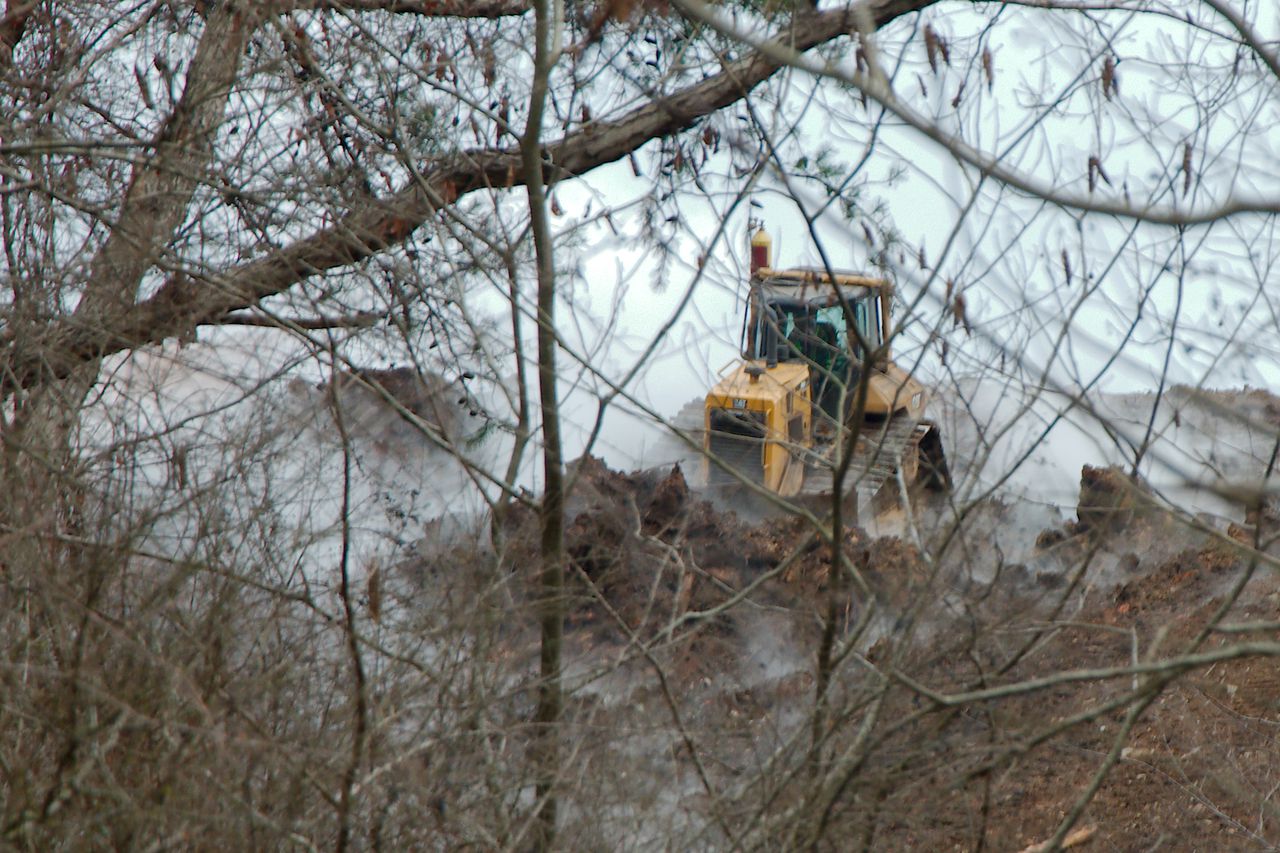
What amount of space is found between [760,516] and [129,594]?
9.93 metres

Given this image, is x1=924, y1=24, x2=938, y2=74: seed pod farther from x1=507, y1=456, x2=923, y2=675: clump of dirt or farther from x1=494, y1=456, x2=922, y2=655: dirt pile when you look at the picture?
x1=494, y1=456, x2=922, y2=655: dirt pile

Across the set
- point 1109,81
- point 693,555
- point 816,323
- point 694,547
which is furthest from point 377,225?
point 694,547

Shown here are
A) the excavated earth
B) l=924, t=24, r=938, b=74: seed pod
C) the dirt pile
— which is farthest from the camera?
the dirt pile

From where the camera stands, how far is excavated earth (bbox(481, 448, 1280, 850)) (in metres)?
4.75

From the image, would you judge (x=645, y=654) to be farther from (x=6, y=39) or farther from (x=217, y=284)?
(x=6, y=39)

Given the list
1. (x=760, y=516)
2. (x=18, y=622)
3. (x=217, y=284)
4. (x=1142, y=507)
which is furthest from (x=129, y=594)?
(x=760, y=516)

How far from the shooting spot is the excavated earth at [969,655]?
4.75 metres

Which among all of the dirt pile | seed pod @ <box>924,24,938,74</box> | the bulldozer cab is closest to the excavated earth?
the dirt pile

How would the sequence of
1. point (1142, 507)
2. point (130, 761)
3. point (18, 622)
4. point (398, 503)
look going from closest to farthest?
point (1142, 507) < point (130, 761) < point (18, 622) < point (398, 503)

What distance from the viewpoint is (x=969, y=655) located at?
5.27m

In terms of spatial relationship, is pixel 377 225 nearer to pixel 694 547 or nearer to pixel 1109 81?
pixel 1109 81

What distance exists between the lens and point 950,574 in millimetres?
5590

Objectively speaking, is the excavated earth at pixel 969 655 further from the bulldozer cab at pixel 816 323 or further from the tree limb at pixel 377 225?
the tree limb at pixel 377 225

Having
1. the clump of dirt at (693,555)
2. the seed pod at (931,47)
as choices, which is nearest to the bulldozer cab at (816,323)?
the clump of dirt at (693,555)
